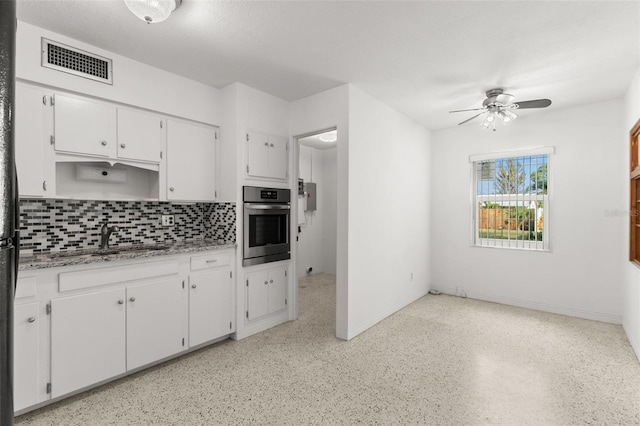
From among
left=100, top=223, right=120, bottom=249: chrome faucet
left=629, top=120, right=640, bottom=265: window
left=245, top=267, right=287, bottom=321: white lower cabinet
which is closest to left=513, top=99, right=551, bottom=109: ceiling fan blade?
left=629, top=120, right=640, bottom=265: window

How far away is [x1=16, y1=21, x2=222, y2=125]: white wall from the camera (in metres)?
2.19

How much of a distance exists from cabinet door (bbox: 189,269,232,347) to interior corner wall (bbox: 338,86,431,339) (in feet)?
4.05

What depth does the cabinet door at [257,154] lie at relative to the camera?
10.8 feet

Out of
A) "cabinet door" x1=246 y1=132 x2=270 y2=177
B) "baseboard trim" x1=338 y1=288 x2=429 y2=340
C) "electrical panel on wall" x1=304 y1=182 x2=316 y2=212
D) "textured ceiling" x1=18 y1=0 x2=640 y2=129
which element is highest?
"textured ceiling" x1=18 y1=0 x2=640 y2=129

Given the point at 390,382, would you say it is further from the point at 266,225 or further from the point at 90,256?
the point at 90,256

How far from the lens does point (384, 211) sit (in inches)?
149

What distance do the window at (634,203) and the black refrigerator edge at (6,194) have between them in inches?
169

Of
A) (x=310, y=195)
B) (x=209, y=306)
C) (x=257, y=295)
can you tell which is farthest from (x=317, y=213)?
(x=209, y=306)

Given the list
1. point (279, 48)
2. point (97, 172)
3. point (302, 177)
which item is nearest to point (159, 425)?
point (97, 172)

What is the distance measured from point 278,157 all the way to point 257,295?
5.10 ft

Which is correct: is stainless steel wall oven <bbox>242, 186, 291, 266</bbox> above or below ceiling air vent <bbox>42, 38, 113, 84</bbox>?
below

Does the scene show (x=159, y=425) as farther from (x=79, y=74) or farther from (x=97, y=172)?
(x=79, y=74)

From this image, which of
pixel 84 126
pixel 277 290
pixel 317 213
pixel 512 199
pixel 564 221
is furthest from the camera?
pixel 317 213

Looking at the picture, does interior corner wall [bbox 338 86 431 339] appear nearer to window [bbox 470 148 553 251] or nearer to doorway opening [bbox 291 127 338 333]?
window [bbox 470 148 553 251]
